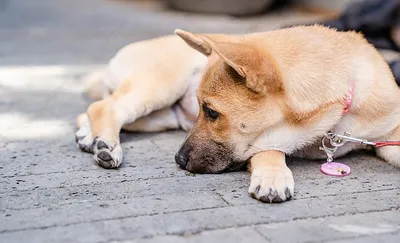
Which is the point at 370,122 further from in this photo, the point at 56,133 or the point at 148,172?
the point at 56,133

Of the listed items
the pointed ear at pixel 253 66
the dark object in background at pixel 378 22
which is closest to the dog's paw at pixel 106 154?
the pointed ear at pixel 253 66

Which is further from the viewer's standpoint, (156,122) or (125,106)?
(156,122)

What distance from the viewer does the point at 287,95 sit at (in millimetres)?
2645

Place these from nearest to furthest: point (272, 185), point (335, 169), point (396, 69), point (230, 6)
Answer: point (272, 185) < point (335, 169) < point (396, 69) < point (230, 6)

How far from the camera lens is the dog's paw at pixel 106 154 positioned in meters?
2.85

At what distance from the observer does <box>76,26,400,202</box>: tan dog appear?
2.61 metres

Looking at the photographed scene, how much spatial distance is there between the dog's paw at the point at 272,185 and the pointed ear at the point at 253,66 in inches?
13.0

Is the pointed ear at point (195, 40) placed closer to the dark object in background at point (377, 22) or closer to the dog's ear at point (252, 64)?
the dog's ear at point (252, 64)

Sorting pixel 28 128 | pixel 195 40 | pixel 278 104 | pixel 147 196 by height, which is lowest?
pixel 28 128

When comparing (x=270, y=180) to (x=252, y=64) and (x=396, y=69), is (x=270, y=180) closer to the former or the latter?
(x=252, y=64)

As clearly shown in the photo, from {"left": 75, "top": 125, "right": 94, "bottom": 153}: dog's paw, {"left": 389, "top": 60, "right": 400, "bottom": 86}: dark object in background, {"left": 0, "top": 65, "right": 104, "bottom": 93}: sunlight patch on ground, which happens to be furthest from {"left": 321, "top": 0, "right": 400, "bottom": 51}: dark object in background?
{"left": 75, "top": 125, "right": 94, "bottom": 153}: dog's paw

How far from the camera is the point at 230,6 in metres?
8.27

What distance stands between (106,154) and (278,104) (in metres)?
0.80

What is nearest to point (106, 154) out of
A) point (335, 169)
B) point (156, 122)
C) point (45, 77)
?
point (156, 122)
